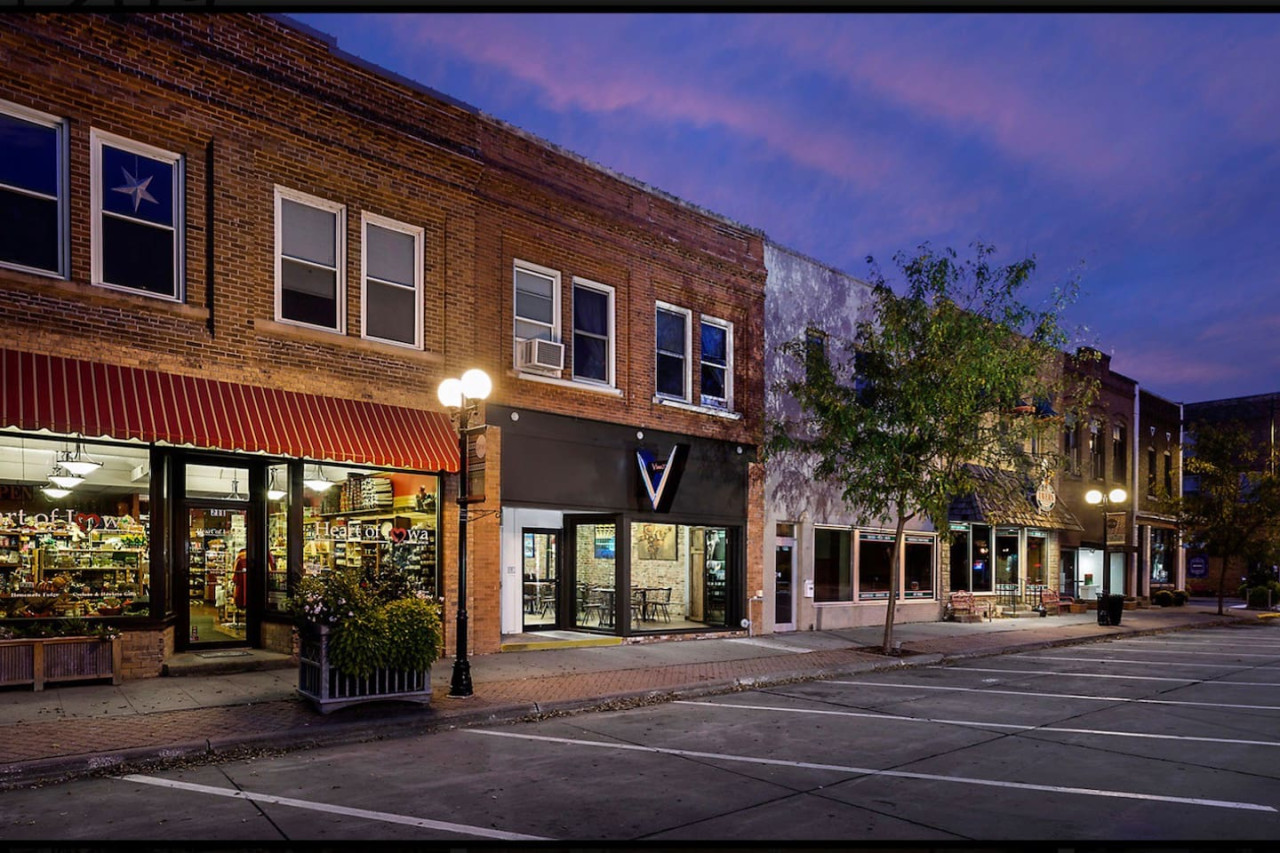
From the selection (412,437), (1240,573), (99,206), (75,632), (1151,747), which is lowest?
(1240,573)

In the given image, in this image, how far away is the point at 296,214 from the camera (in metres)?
13.6

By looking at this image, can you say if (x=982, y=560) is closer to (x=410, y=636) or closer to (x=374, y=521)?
(x=374, y=521)

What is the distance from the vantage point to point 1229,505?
102ft

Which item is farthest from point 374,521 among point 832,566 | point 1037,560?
point 1037,560

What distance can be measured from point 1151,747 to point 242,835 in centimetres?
884

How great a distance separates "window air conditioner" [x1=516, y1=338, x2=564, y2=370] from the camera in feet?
52.6

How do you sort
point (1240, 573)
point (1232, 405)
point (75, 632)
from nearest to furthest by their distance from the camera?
point (75, 632) < point (1240, 573) < point (1232, 405)

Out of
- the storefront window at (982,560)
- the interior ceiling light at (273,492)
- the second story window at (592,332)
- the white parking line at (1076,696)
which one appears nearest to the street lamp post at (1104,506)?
the storefront window at (982,560)

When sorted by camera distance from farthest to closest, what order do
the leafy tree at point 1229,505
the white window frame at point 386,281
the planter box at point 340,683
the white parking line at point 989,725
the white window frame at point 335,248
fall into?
the leafy tree at point 1229,505 < the white window frame at point 386,281 < the white window frame at point 335,248 < the planter box at point 340,683 < the white parking line at point 989,725

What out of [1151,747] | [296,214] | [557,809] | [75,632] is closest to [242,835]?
[557,809]

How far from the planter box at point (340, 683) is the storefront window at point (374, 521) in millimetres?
3600

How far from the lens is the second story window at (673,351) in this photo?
1903 cm

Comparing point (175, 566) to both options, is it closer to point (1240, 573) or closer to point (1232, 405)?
point (1240, 573)

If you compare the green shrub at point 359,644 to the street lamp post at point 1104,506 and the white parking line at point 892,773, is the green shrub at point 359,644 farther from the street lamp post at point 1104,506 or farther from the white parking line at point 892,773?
the street lamp post at point 1104,506
